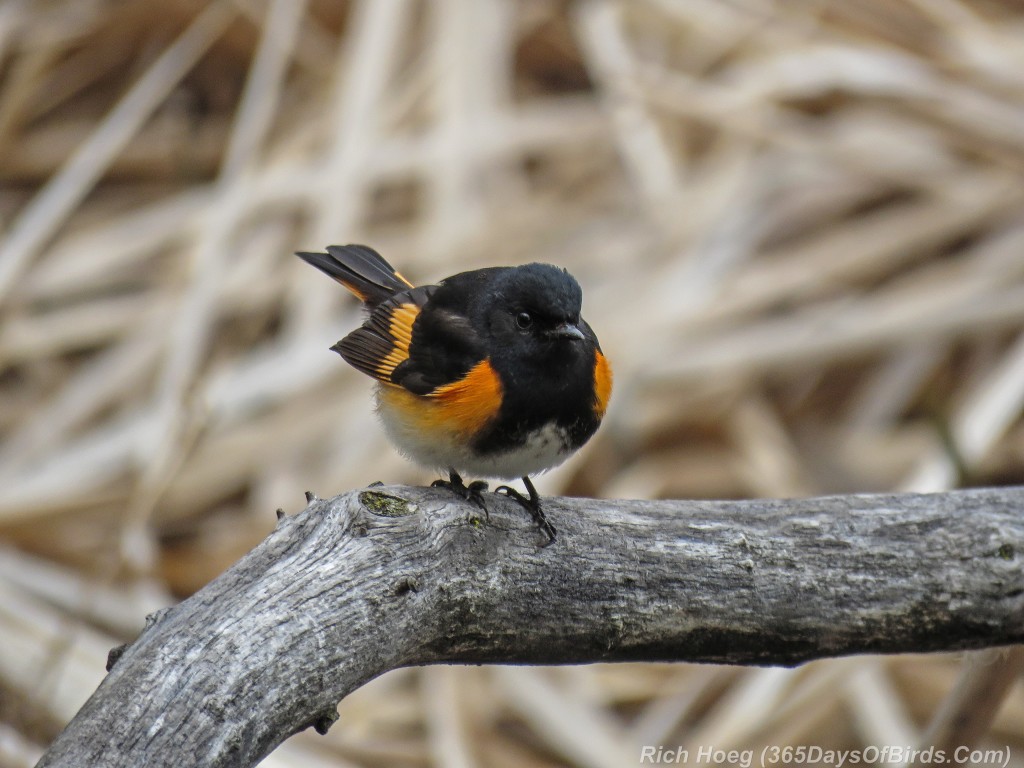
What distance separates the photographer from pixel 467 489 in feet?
8.93

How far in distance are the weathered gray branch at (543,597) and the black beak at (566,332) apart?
481 millimetres

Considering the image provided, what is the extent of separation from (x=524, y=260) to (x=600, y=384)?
2.98 meters

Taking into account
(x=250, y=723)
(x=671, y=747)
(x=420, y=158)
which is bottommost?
(x=671, y=747)

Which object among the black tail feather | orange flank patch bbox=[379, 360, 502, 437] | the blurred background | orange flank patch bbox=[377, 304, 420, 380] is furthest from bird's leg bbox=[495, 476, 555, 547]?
the blurred background

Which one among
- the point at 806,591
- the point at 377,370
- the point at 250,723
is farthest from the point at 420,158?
the point at 250,723

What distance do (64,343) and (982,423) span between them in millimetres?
4248

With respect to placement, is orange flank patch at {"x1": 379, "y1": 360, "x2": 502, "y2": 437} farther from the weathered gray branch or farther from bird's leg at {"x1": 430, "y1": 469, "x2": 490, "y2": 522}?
the weathered gray branch

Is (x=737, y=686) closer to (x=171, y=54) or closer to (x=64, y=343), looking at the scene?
(x=64, y=343)

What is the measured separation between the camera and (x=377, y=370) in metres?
3.19

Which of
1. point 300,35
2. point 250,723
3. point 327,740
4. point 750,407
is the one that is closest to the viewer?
point 250,723

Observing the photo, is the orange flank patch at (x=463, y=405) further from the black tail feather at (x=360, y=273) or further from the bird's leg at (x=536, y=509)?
the black tail feather at (x=360, y=273)

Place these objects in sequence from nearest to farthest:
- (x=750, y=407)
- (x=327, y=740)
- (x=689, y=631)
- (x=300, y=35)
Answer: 1. (x=689, y=631)
2. (x=327, y=740)
3. (x=750, y=407)
4. (x=300, y=35)

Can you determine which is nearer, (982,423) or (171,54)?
(982,423)

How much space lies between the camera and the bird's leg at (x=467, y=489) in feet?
8.25
